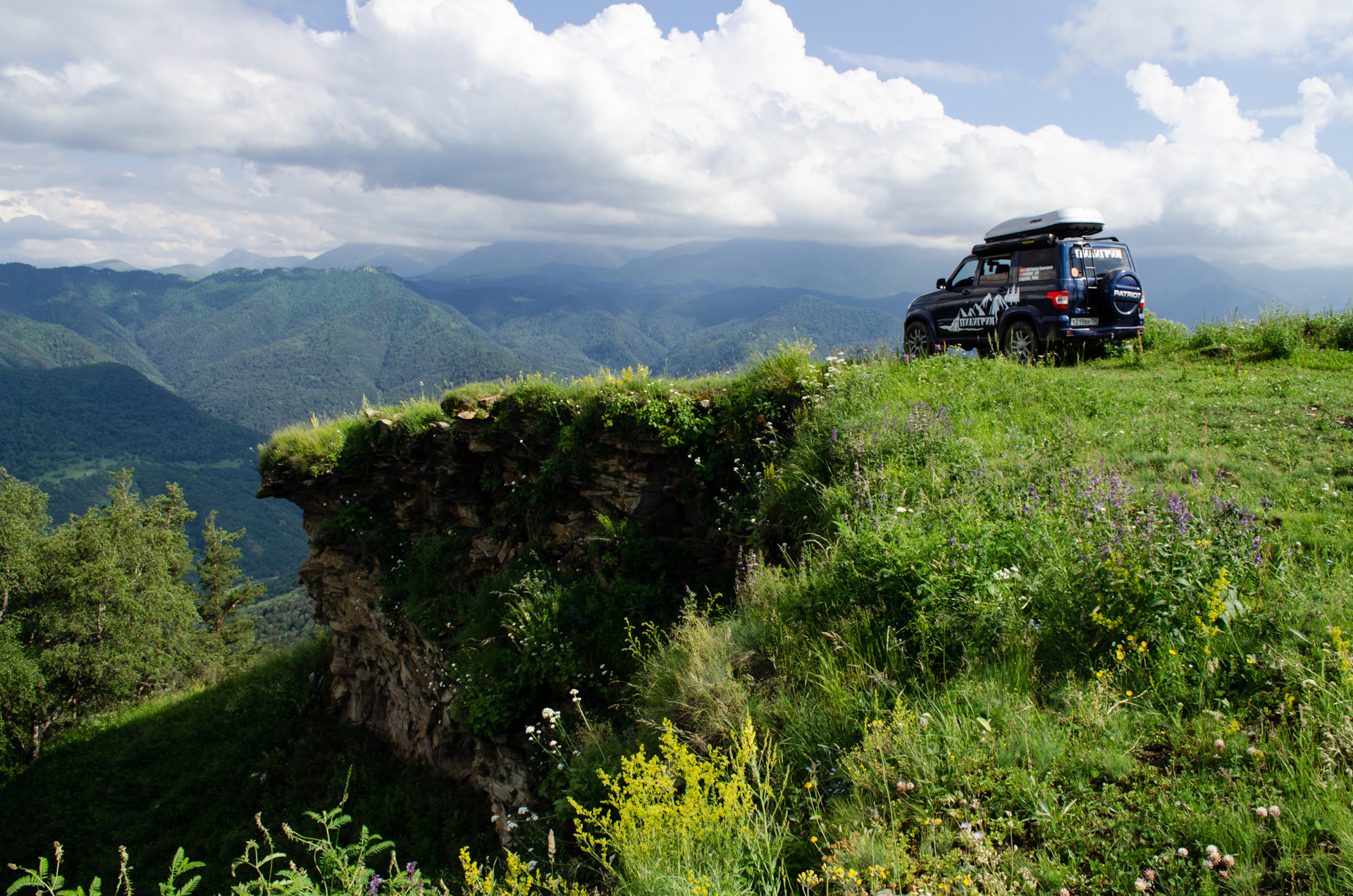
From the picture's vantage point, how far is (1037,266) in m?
11.0

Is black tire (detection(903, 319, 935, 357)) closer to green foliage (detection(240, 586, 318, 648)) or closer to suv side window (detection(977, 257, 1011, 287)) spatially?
suv side window (detection(977, 257, 1011, 287))

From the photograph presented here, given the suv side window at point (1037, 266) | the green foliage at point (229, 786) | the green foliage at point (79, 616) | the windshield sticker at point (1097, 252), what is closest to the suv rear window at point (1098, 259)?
the windshield sticker at point (1097, 252)

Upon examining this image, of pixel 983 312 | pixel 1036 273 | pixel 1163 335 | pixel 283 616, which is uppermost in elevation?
pixel 1036 273

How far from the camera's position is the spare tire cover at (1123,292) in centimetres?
1070

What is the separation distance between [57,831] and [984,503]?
24.4 m

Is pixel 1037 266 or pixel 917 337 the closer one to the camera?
pixel 1037 266

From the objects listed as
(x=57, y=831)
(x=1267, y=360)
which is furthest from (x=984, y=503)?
(x=57, y=831)

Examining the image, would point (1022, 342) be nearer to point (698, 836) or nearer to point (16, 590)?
point (698, 836)

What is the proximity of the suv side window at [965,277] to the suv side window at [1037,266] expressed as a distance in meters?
1.04

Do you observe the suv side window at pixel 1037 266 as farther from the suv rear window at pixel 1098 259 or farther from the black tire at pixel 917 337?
the black tire at pixel 917 337

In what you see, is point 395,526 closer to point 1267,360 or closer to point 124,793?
point 124,793

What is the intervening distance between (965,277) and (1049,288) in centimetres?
220

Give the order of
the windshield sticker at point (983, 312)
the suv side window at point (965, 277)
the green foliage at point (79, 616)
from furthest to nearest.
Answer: the green foliage at point (79, 616) → the suv side window at point (965, 277) → the windshield sticker at point (983, 312)

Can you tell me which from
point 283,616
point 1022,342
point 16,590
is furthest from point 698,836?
point 283,616
